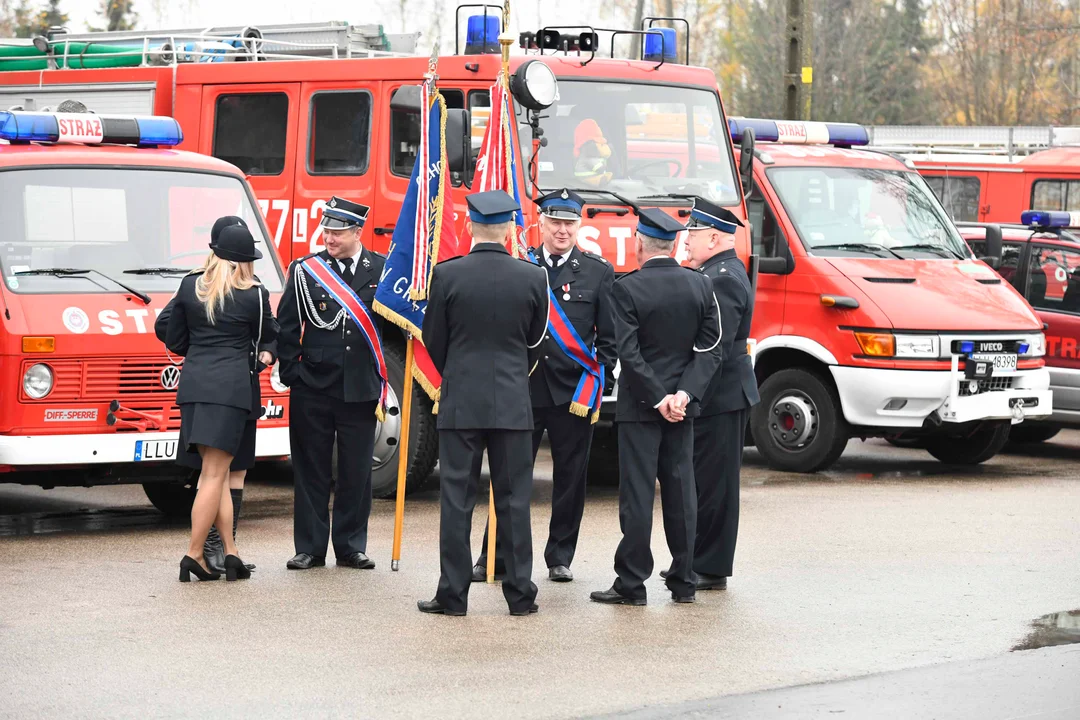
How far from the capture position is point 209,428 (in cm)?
812

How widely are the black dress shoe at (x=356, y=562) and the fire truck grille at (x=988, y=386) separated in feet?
18.0

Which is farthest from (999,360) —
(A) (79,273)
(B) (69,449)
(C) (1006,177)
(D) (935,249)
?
(C) (1006,177)

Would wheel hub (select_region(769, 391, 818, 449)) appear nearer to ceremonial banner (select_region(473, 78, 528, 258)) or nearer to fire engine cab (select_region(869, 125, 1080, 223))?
ceremonial banner (select_region(473, 78, 528, 258))

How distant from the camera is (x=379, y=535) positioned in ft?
32.1

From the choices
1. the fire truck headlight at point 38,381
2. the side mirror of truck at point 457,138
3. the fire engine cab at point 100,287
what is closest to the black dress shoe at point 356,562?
the fire engine cab at point 100,287

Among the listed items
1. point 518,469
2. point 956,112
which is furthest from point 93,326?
point 956,112

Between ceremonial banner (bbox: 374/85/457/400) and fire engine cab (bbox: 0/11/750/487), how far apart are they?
4.00 ft

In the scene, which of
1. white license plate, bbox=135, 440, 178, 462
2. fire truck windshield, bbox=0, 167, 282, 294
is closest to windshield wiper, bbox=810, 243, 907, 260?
fire truck windshield, bbox=0, 167, 282, 294

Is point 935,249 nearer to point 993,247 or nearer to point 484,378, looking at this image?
point 993,247

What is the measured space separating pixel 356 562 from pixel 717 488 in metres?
1.90

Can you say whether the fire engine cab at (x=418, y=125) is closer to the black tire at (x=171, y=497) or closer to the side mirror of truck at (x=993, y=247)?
the black tire at (x=171, y=497)

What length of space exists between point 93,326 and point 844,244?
6070mm

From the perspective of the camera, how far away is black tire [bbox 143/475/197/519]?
10.3m

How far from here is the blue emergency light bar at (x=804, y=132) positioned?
45.8 ft
